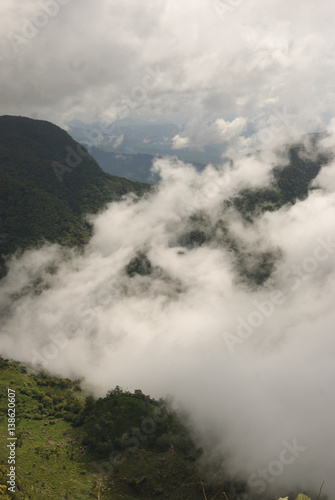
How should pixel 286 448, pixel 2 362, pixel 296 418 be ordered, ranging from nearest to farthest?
pixel 286 448, pixel 2 362, pixel 296 418

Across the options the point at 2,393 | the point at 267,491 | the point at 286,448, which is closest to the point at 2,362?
the point at 2,393

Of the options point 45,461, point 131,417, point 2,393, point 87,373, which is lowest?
point 45,461

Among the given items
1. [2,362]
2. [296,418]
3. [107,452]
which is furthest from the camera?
[296,418]

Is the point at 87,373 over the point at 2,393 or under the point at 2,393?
over

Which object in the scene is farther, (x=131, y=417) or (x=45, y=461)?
(x=131, y=417)

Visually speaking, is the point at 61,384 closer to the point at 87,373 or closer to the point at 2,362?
the point at 2,362

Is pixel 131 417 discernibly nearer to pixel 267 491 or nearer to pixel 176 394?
pixel 267 491

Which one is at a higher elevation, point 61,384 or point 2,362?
point 2,362

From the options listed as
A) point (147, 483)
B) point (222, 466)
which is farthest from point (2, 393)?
point (222, 466)

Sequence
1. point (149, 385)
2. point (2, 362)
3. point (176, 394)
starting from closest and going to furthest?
point (2, 362) → point (176, 394) → point (149, 385)
